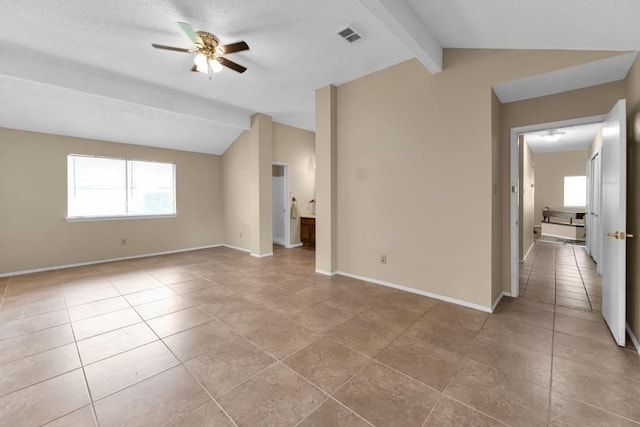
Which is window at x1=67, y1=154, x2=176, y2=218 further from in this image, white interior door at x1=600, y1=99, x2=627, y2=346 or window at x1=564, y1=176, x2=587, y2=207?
window at x1=564, y1=176, x2=587, y2=207

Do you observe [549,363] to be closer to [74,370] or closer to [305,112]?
[74,370]

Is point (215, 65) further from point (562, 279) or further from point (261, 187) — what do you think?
point (562, 279)

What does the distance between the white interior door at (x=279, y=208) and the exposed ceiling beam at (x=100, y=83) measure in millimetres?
2331

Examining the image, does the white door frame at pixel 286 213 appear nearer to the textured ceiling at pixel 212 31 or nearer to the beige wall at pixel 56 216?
the beige wall at pixel 56 216

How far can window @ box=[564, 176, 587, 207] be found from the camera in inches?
331

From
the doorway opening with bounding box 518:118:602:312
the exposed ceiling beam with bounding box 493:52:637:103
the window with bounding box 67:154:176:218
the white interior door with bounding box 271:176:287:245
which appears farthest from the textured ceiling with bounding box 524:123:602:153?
the window with bounding box 67:154:176:218

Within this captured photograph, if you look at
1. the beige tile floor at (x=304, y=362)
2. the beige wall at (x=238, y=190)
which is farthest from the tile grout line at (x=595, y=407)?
the beige wall at (x=238, y=190)

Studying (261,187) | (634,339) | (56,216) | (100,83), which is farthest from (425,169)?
(56,216)

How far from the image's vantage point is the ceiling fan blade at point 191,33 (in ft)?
8.08

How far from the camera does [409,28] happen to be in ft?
8.11

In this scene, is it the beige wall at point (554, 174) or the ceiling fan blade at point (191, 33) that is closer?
the ceiling fan blade at point (191, 33)

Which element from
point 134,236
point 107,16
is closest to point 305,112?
point 107,16

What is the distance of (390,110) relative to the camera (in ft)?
12.0

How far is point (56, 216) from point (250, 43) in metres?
4.72
